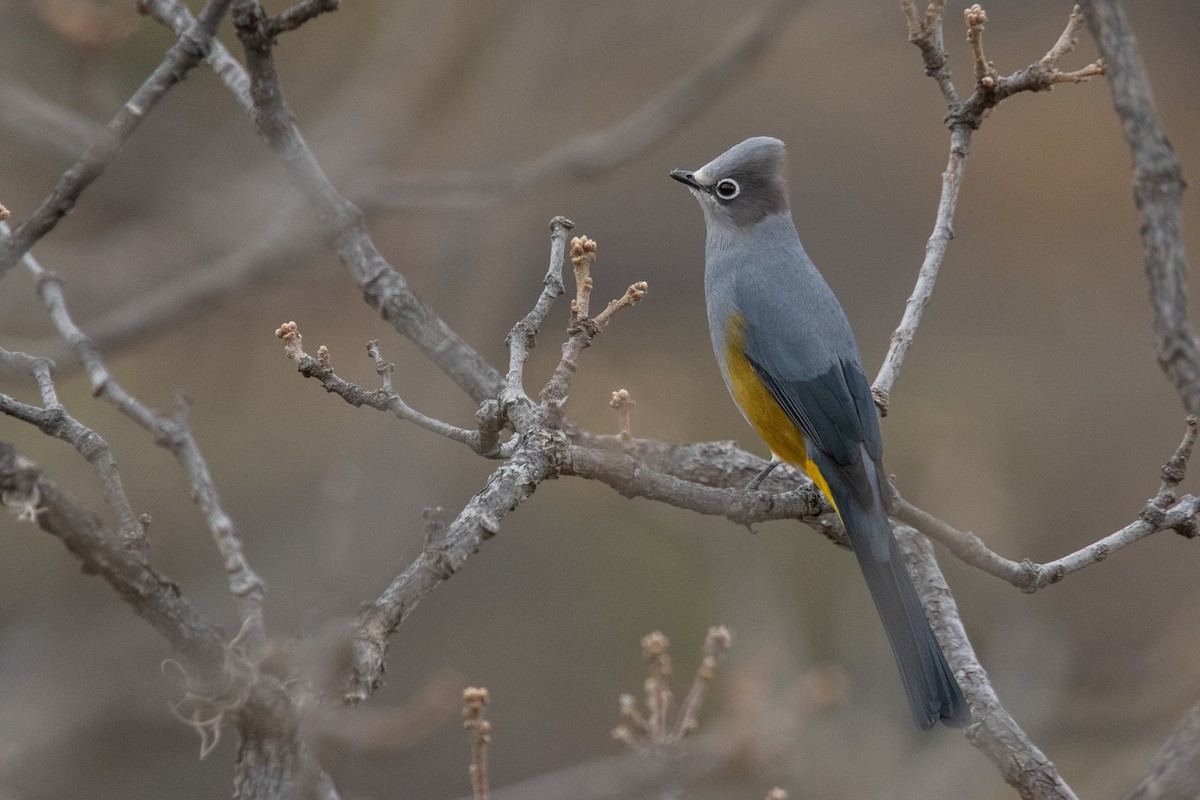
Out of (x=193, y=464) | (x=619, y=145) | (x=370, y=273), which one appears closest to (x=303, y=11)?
(x=193, y=464)

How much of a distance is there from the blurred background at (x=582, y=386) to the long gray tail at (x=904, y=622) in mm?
288

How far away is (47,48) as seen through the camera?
21.0 feet

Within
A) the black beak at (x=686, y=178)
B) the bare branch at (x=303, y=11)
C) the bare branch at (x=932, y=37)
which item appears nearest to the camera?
the bare branch at (x=303, y=11)

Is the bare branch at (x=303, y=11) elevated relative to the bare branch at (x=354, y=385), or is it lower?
elevated

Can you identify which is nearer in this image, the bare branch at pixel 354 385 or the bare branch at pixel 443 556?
the bare branch at pixel 443 556

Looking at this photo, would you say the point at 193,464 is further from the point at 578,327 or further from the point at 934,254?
the point at 934,254

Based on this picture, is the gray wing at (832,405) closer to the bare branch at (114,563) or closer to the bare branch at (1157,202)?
the bare branch at (1157,202)

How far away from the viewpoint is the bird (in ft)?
12.1

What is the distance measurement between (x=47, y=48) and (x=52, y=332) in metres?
1.88

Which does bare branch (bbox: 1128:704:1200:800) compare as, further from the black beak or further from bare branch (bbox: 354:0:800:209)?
the black beak

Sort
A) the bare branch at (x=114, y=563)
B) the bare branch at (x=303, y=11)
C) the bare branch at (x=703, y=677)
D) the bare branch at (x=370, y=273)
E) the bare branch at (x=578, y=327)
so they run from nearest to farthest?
the bare branch at (x=114, y=563)
the bare branch at (x=303, y=11)
the bare branch at (x=578, y=327)
the bare branch at (x=703, y=677)
the bare branch at (x=370, y=273)

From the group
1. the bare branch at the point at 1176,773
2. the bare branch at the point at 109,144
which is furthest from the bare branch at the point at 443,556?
the bare branch at the point at 1176,773

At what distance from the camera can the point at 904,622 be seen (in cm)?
372

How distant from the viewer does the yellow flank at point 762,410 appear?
448cm
